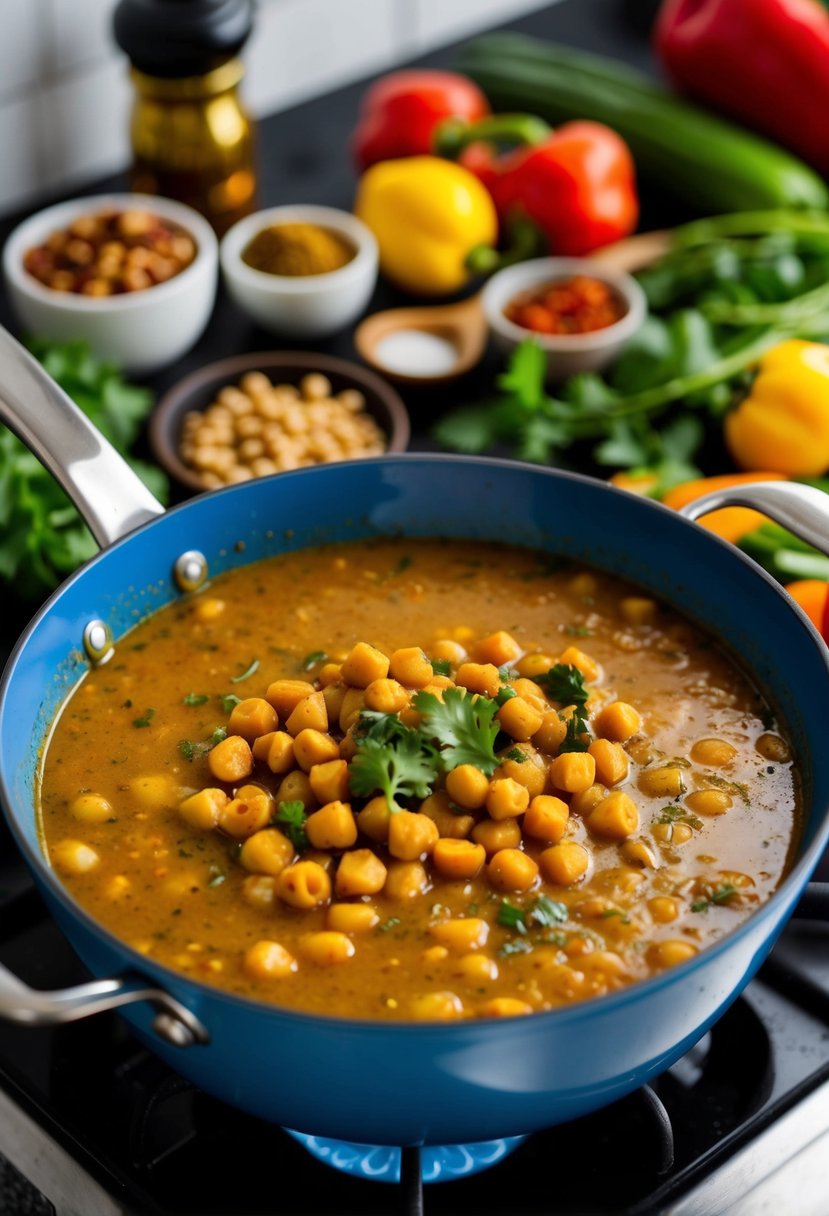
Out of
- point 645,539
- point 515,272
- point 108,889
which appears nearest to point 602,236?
point 515,272

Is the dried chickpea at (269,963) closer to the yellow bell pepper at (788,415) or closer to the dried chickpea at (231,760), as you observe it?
the dried chickpea at (231,760)

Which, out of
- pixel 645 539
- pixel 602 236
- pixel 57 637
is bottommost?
pixel 602 236

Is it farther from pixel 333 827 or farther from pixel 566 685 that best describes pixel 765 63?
pixel 333 827

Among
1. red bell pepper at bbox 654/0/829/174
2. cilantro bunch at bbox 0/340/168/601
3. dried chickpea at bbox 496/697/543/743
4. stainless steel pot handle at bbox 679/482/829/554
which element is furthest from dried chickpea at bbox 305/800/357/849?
red bell pepper at bbox 654/0/829/174

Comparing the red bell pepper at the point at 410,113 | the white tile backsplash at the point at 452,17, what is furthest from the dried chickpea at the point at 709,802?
the white tile backsplash at the point at 452,17

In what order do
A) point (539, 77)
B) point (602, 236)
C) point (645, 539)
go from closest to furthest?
point (645, 539) < point (602, 236) < point (539, 77)

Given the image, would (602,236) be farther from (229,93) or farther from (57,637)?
(57,637)

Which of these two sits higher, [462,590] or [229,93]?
[229,93]
